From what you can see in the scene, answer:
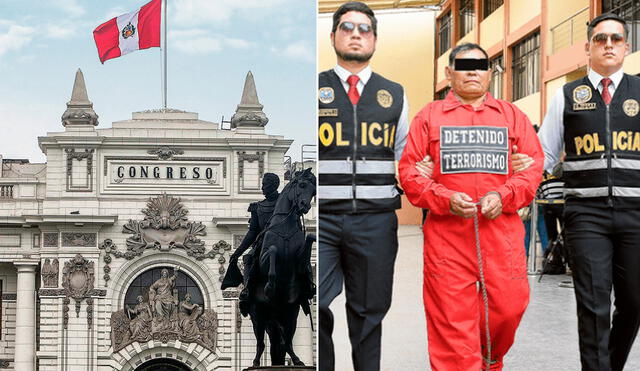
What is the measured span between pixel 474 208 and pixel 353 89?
2.17 ft

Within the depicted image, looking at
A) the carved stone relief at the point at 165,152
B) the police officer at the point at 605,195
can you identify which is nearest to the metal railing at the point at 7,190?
the carved stone relief at the point at 165,152

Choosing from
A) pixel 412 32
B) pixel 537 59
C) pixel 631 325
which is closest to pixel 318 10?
pixel 412 32

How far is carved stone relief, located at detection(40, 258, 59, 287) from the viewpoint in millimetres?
3893

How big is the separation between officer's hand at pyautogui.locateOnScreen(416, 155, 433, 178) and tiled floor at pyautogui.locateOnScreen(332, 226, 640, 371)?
1.38ft

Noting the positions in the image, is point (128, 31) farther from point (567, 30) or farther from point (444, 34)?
point (567, 30)

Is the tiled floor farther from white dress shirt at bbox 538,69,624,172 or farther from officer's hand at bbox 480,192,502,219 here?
white dress shirt at bbox 538,69,624,172

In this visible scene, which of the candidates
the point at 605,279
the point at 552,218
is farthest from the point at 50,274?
the point at 552,218

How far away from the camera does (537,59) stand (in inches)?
217

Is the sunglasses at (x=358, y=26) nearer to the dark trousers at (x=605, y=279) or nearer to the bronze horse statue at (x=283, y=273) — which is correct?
the bronze horse statue at (x=283, y=273)

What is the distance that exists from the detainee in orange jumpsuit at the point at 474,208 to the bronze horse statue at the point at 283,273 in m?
0.75

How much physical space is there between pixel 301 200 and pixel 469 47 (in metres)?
1.07

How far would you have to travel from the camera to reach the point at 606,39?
10.8 feet

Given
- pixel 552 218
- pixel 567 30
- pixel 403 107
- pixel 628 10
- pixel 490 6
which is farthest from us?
pixel 552 218

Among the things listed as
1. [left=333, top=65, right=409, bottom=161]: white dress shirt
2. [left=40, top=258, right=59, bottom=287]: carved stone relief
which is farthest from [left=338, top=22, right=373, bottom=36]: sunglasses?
[left=40, top=258, right=59, bottom=287]: carved stone relief
